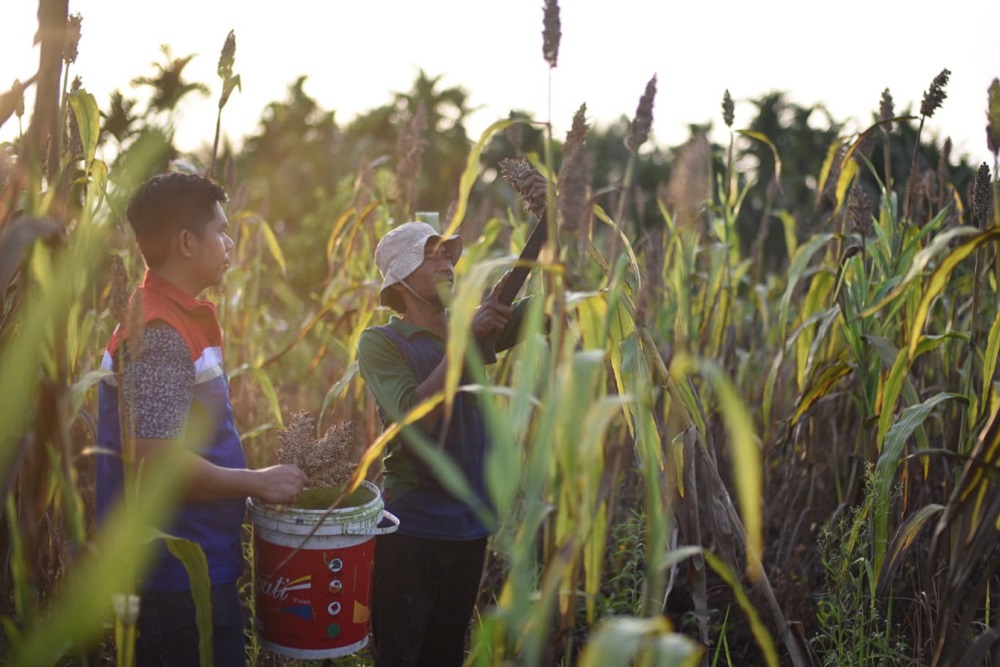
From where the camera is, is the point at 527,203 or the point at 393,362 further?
the point at 393,362

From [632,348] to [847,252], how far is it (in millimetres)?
1096

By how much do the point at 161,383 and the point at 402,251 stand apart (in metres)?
0.69

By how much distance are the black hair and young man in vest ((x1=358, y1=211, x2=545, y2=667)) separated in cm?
48

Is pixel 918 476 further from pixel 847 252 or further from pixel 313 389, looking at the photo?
pixel 313 389

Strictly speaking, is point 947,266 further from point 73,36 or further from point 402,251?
point 73,36

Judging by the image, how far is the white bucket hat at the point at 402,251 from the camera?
2049mm

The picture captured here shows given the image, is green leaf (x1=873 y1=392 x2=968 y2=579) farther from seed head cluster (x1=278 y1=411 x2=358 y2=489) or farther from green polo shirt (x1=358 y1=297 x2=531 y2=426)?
seed head cluster (x1=278 y1=411 x2=358 y2=489)

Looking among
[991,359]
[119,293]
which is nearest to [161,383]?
[119,293]

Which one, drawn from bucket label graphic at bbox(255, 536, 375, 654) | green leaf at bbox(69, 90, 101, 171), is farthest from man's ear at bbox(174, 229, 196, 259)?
bucket label graphic at bbox(255, 536, 375, 654)

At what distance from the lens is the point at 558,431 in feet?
3.52

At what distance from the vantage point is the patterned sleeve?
5.21 feet

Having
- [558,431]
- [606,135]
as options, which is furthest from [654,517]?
[606,135]

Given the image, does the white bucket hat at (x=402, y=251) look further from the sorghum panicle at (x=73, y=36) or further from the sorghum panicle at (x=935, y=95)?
the sorghum panicle at (x=935, y=95)

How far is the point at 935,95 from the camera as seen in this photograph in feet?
6.71
